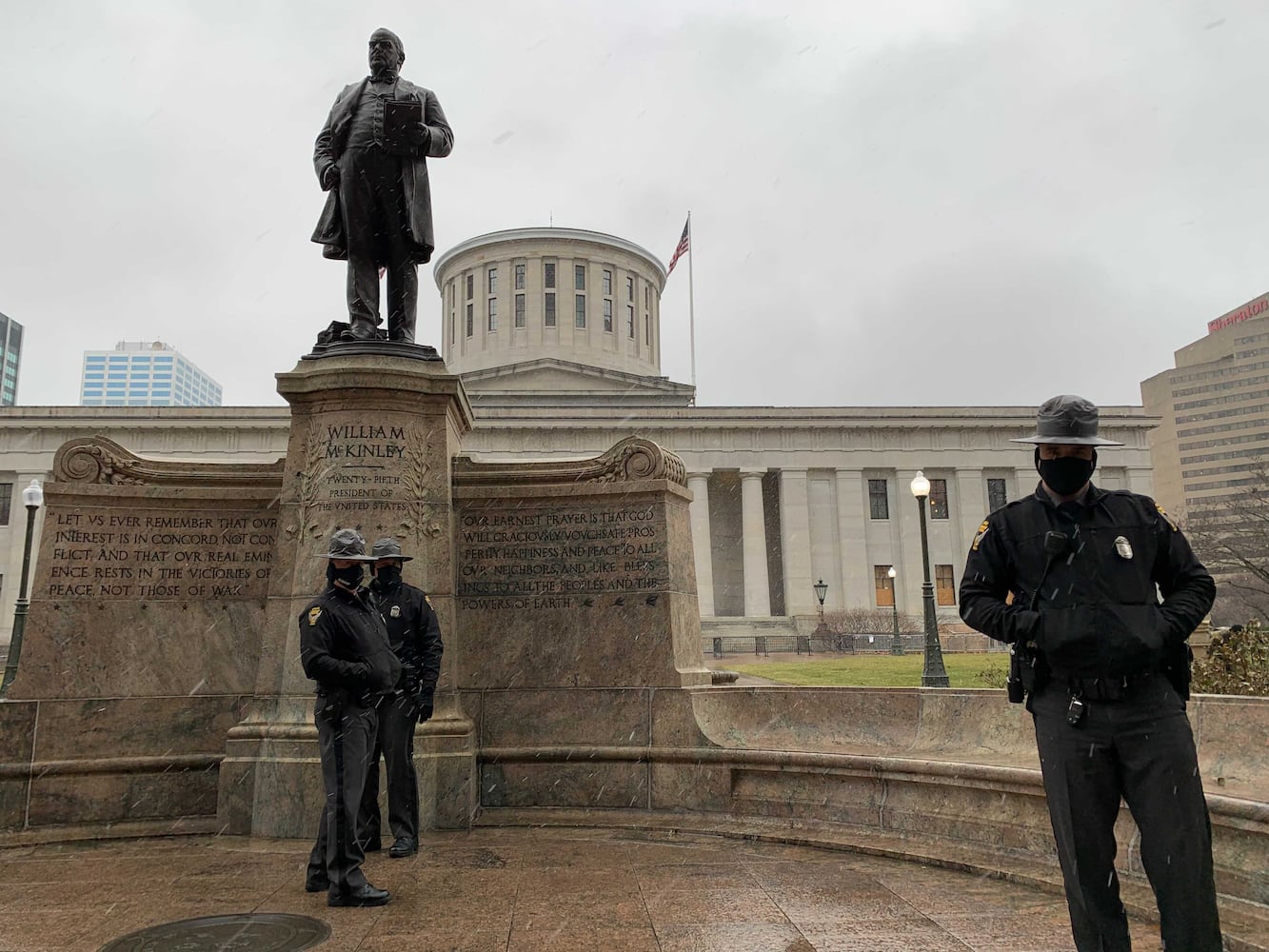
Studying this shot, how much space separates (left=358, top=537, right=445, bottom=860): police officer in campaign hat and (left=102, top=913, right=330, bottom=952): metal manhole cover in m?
Result: 1.28

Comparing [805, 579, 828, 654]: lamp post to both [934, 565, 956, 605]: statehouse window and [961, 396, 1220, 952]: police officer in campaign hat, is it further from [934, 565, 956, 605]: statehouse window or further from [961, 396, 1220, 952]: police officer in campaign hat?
[961, 396, 1220, 952]: police officer in campaign hat

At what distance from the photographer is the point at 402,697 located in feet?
21.0

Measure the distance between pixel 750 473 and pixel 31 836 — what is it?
53124 millimetres

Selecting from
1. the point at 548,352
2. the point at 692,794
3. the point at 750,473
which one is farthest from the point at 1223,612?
the point at 692,794

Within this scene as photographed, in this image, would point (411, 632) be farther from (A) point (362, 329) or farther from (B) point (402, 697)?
(A) point (362, 329)

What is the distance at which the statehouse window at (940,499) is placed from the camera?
199ft

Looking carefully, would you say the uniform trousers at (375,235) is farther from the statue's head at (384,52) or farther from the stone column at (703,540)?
the stone column at (703,540)

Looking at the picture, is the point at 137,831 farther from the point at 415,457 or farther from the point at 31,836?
the point at 415,457

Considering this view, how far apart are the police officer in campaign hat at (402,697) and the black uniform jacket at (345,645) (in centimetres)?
65

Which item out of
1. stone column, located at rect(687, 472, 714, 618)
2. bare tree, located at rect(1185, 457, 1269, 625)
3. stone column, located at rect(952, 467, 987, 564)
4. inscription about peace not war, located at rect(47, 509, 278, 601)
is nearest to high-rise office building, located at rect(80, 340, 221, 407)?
stone column, located at rect(687, 472, 714, 618)

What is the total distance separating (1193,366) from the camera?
124m

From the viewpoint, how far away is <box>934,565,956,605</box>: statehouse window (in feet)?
198

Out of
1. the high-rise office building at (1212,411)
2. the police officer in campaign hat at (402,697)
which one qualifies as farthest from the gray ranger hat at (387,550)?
the high-rise office building at (1212,411)

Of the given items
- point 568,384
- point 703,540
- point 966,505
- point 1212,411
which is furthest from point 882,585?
point 1212,411
